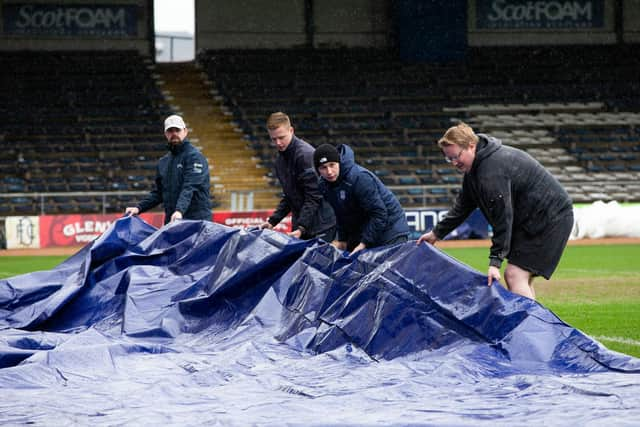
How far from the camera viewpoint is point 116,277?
26.2ft

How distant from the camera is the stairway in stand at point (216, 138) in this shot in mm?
21944

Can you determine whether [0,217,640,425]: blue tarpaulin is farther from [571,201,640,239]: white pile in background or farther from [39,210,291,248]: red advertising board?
[571,201,640,239]: white pile in background

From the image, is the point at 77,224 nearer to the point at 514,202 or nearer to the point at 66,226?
the point at 66,226

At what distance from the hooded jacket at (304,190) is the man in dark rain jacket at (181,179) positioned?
89cm

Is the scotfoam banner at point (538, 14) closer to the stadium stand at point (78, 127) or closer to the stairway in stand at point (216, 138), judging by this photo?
the stairway in stand at point (216, 138)

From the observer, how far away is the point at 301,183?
25.7ft

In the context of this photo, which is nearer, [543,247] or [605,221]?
[543,247]

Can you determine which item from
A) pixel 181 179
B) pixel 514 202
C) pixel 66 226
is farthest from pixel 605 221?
pixel 514 202

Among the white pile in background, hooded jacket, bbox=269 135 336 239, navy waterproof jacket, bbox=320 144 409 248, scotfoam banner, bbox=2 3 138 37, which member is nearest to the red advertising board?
the white pile in background

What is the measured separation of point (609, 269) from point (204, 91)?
746 inches

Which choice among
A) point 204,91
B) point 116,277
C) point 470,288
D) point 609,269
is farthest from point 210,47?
point 470,288

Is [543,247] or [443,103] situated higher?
[443,103]

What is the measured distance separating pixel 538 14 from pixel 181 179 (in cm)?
2600

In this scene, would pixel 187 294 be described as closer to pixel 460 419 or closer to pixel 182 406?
pixel 182 406
